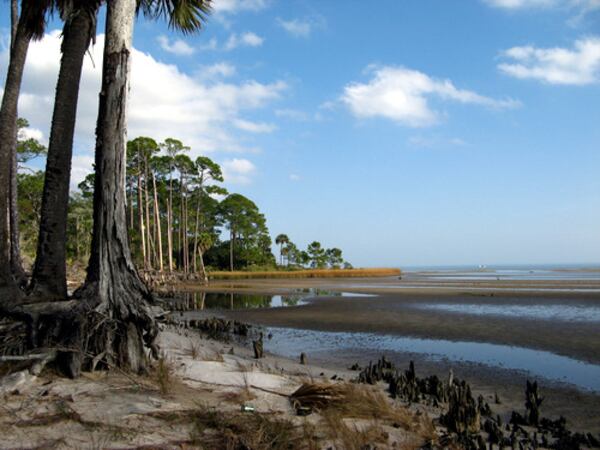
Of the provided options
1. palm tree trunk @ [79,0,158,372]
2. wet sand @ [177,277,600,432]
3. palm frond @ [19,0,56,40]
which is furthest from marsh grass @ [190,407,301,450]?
palm frond @ [19,0,56,40]

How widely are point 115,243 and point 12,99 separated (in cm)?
567

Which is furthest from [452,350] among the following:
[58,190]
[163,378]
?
[58,190]

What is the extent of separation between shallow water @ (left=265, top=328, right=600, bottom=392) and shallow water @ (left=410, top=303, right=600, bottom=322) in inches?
254

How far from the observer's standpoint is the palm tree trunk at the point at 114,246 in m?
6.28

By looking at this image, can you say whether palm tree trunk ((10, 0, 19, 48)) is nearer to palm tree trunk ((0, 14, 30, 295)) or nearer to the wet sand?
palm tree trunk ((0, 14, 30, 295))

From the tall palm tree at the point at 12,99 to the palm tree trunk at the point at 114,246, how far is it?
335 cm

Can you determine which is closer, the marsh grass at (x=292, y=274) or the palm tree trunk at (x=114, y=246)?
the palm tree trunk at (x=114, y=246)

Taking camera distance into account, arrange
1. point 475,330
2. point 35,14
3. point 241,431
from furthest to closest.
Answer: point 475,330 → point 35,14 → point 241,431

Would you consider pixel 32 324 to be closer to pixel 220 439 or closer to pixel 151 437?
pixel 151 437

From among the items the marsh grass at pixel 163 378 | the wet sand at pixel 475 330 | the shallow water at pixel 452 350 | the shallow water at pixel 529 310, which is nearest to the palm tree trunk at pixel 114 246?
the marsh grass at pixel 163 378

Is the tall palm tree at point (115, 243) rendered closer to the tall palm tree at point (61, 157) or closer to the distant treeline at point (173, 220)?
the tall palm tree at point (61, 157)

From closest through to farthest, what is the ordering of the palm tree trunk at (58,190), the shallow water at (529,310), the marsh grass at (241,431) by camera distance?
the marsh grass at (241,431)
the palm tree trunk at (58,190)
the shallow water at (529,310)

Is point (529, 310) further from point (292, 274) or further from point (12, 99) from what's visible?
point (292, 274)

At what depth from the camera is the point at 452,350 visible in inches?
481
